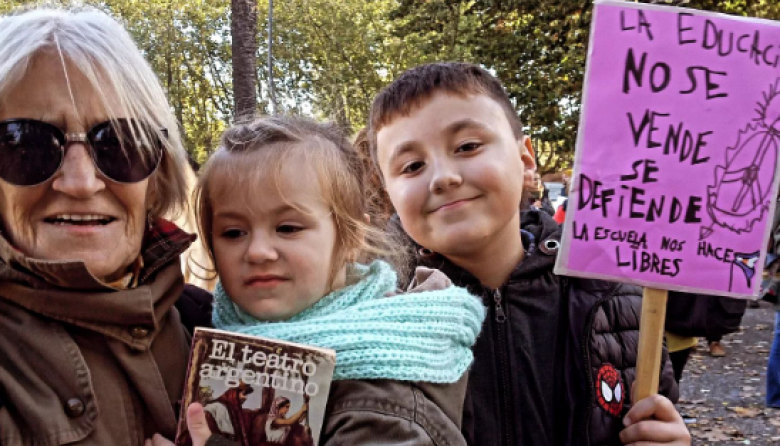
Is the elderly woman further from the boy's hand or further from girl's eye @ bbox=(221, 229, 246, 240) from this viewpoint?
the boy's hand

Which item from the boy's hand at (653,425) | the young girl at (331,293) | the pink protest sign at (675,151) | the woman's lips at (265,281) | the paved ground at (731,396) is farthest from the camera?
the paved ground at (731,396)

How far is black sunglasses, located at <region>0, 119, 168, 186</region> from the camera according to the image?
4.95 feet

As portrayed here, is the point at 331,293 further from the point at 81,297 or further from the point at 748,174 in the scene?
the point at 748,174

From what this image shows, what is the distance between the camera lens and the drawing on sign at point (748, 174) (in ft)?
6.64

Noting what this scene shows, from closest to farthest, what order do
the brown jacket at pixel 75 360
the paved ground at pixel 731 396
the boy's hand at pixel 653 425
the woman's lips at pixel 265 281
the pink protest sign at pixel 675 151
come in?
the brown jacket at pixel 75 360 → the woman's lips at pixel 265 281 → the boy's hand at pixel 653 425 → the pink protest sign at pixel 675 151 → the paved ground at pixel 731 396

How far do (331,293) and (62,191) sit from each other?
2.17 feet

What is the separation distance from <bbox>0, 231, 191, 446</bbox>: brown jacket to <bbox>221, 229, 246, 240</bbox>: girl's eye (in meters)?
0.23

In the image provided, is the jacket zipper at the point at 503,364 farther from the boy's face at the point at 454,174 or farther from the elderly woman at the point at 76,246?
the elderly woman at the point at 76,246

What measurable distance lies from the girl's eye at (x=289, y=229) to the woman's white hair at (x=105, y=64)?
0.28 m

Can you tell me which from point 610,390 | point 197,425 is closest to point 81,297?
point 197,425

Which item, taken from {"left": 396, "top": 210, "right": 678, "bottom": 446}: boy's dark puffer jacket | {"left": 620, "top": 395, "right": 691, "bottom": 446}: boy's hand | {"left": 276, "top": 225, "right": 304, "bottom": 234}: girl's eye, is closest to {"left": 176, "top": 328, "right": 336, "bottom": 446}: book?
{"left": 276, "top": 225, "right": 304, "bottom": 234}: girl's eye

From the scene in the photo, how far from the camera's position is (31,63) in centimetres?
153

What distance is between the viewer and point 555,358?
2.08 m

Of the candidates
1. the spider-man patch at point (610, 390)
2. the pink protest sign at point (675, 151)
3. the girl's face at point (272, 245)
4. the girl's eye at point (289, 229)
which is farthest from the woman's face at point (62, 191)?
the spider-man patch at point (610, 390)
